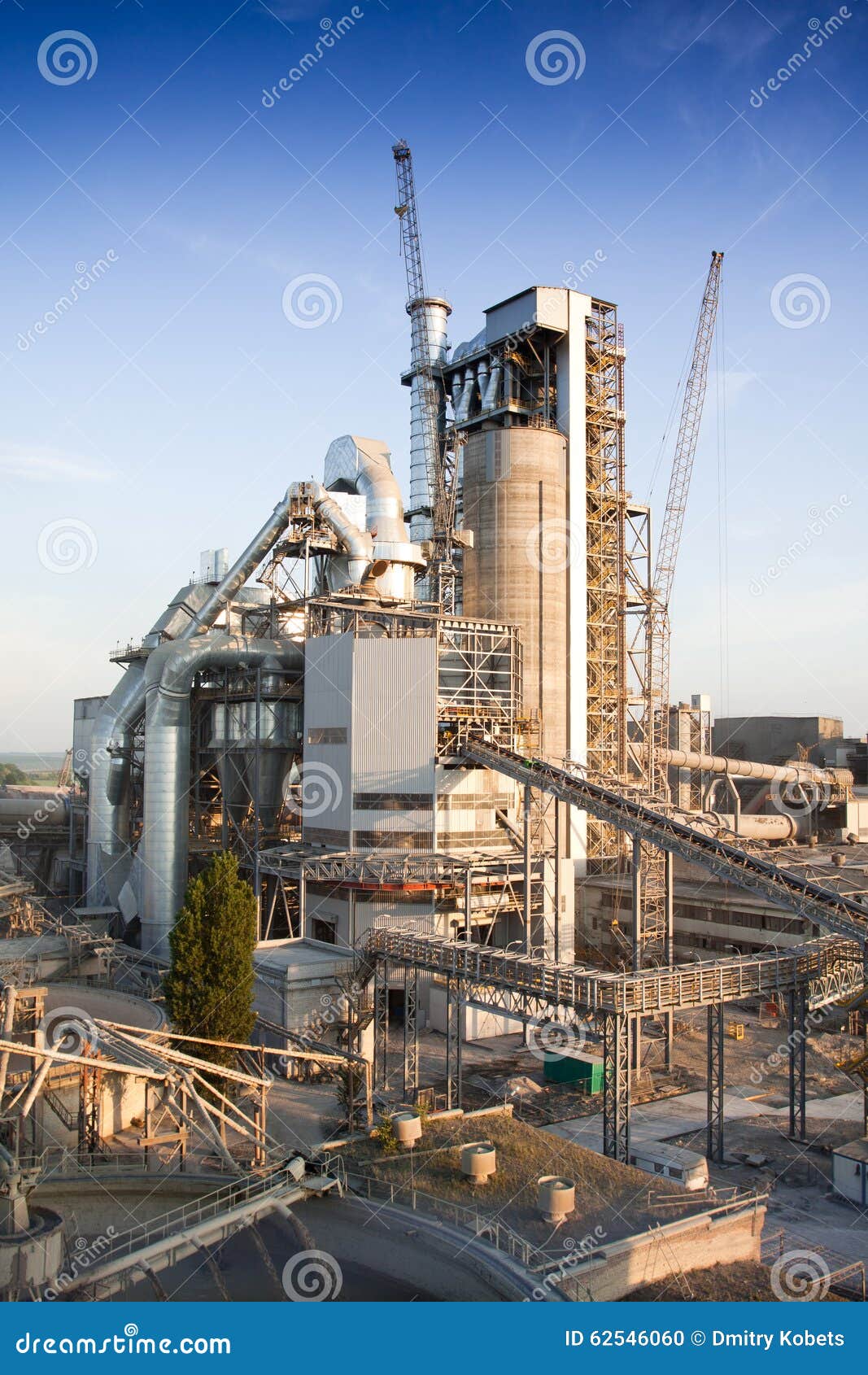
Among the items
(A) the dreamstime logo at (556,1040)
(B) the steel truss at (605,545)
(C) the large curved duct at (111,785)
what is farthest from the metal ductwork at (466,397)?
(A) the dreamstime logo at (556,1040)

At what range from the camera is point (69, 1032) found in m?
30.4

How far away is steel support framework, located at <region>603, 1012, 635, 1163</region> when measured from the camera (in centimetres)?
2781

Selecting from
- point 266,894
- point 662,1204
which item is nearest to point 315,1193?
point 662,1204

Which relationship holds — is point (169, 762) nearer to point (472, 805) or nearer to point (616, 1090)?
point (472, 805)

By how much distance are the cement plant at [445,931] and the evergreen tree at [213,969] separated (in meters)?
0.15

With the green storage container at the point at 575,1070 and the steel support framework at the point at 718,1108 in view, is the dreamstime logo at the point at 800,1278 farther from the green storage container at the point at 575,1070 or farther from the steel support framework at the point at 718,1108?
the green storage container at the point at 575,1070

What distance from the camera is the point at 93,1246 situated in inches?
800

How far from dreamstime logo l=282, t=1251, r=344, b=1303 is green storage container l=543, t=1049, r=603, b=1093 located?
17.9 meters

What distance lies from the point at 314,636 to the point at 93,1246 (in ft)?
116

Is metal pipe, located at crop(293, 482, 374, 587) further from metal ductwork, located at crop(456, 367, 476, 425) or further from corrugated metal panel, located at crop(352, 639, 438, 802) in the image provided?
metal ductwork, located at crop(456, 367, 476, 425)

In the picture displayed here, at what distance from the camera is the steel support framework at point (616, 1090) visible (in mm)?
27812
